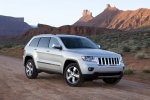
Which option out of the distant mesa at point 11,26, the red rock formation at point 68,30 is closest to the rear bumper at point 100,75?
the red rock formation at point 68,30

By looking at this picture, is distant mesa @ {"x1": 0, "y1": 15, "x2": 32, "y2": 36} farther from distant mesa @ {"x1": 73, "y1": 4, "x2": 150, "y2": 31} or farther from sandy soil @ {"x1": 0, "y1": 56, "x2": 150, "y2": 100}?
sandy soil @ {"x1": 0, "y1": 56, "x2": 150, "y2": 100}

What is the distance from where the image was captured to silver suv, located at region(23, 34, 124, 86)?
10070mm

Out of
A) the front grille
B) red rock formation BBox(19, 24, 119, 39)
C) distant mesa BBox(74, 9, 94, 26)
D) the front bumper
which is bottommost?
the front bumper

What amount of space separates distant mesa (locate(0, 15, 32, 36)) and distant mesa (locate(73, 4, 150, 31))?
3372 cm

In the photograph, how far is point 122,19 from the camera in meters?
150

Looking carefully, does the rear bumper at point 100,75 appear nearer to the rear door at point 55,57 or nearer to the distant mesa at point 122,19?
the rear door at point 55,57

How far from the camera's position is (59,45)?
1099cm

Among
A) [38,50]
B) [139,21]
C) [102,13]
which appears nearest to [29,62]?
[38,50]

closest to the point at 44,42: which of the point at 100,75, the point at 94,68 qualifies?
the point at 94,68

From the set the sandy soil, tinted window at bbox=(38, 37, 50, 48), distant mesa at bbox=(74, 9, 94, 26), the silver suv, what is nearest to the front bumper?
the silver suv

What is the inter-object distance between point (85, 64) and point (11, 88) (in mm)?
2315

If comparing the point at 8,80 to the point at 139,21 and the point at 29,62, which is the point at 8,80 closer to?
the point at 29,62

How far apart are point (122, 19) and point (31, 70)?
14003 cm

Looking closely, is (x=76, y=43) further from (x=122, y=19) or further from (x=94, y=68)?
(x=122, y=19)
